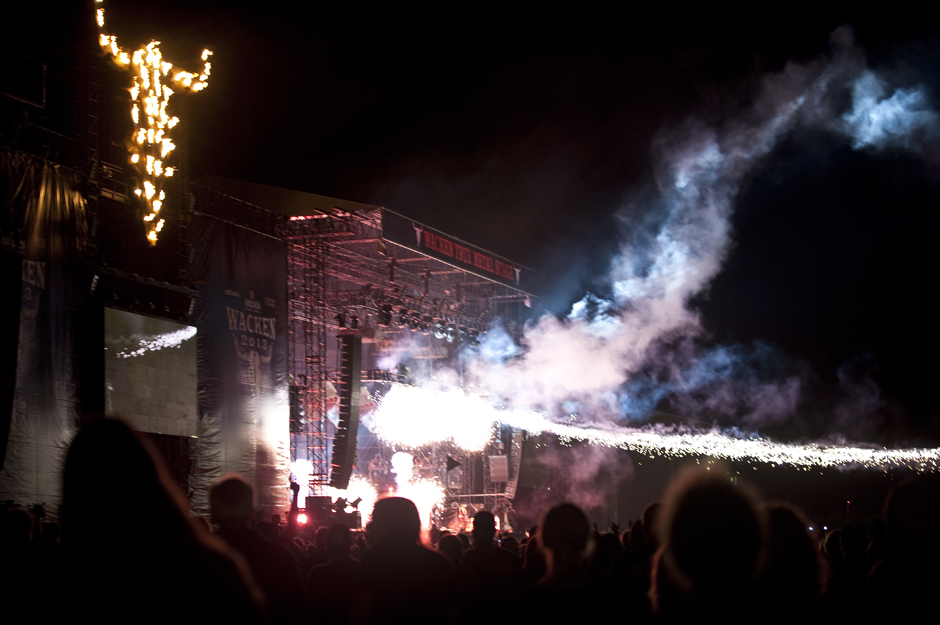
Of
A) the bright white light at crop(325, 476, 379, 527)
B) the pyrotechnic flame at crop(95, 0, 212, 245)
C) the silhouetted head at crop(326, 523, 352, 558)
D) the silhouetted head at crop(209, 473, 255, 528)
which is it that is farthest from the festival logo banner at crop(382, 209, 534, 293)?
the silhouetted head at crop(209, 473, 255, 528)

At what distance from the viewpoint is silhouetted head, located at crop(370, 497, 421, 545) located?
3.58 metres

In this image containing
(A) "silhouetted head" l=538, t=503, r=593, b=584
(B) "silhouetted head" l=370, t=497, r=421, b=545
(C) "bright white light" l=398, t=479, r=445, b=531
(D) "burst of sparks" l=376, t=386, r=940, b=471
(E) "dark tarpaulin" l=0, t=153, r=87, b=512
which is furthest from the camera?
(D) "burst of sparks" l=376, t=386, r=940, b=471

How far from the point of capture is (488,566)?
5.26m

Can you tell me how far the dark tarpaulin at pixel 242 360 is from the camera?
15383mm

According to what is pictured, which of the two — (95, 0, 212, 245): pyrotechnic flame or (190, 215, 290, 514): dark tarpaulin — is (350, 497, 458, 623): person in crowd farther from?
(190, 215, 290, 514): dark tarpaulin

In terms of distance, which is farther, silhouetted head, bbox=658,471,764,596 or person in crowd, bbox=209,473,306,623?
person in crowd, bbox=209,473,306,623

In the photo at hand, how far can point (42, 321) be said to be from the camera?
39.8 feet

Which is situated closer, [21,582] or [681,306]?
[21,582]

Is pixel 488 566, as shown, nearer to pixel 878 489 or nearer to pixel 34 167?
pixel 34 167

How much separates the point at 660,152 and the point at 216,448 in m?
11.7

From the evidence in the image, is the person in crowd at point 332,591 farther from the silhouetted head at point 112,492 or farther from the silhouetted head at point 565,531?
the silhouetted head at point 112,492

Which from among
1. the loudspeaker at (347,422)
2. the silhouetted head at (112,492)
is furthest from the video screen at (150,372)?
the silhouetted head at (112,492)

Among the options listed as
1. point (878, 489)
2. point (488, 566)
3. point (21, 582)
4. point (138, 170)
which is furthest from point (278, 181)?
point (878, 489)

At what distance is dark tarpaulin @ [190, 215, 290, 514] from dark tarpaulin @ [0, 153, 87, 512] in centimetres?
285
